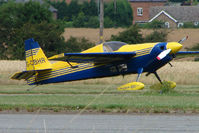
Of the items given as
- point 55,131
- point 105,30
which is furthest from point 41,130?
point 105,30

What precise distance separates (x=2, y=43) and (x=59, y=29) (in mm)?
5894

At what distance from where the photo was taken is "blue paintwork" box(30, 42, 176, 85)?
62.7 ft

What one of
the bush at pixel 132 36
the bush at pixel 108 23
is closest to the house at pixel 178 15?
the bush at pixel 108 23

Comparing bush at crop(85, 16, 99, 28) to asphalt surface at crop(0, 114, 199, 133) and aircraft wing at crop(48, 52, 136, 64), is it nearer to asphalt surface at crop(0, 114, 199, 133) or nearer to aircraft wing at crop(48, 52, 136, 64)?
aircraft wing at crop(48, 52, 136, 64)

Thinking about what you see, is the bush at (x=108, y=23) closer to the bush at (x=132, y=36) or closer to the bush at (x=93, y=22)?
the bush at (x=93, y=22)

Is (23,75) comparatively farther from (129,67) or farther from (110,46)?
(129,67)

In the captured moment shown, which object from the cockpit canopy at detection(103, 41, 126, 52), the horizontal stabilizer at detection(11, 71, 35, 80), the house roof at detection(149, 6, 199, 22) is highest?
the house roof at detection(149, 6, 199, 22)

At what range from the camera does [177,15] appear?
71.6 metres

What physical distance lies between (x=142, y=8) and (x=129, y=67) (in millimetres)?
70035

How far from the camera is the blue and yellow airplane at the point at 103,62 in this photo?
62.3 feet

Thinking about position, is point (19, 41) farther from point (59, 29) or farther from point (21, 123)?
point (21, 123)

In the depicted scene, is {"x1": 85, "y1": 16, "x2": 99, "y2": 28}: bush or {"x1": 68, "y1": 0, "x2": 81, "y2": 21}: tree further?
{"x1": 68, "y1": 0, "x2": 81, "y2": 21}: tree

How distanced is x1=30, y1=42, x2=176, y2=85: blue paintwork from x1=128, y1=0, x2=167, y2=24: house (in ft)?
210

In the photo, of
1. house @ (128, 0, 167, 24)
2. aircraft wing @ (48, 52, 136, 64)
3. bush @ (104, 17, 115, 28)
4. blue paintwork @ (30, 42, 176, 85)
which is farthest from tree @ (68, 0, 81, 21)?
aircraft wing @ (48, 52, 136, 64)
